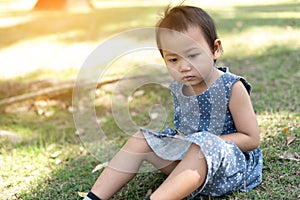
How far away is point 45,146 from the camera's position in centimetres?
313

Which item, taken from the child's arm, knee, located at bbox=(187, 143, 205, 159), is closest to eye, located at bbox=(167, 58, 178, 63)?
the child's arm

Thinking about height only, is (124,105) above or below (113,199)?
below

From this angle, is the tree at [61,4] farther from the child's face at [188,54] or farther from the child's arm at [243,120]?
the child's arm at [243,120]

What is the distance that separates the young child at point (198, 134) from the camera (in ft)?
6.50

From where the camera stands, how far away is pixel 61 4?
823 centimetres

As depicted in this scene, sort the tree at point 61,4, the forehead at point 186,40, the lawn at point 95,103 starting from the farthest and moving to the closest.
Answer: the tree at point 61,4 < the lawn at point 95,103 < the forehead at point 186,40

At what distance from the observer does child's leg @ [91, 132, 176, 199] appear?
2.19 metres

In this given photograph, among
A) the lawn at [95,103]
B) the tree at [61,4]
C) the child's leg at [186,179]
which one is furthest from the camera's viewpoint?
the tree at [61,4]

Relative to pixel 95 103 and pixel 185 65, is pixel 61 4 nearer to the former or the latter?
pixel 95 103

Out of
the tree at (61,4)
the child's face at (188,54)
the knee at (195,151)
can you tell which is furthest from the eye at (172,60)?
the tree at (61,4)

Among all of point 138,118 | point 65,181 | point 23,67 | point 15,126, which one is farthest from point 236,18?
point 65,181

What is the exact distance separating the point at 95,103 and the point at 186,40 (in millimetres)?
1884

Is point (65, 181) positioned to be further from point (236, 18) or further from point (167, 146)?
point (236, 18)

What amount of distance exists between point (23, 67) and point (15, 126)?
5.28 feet
